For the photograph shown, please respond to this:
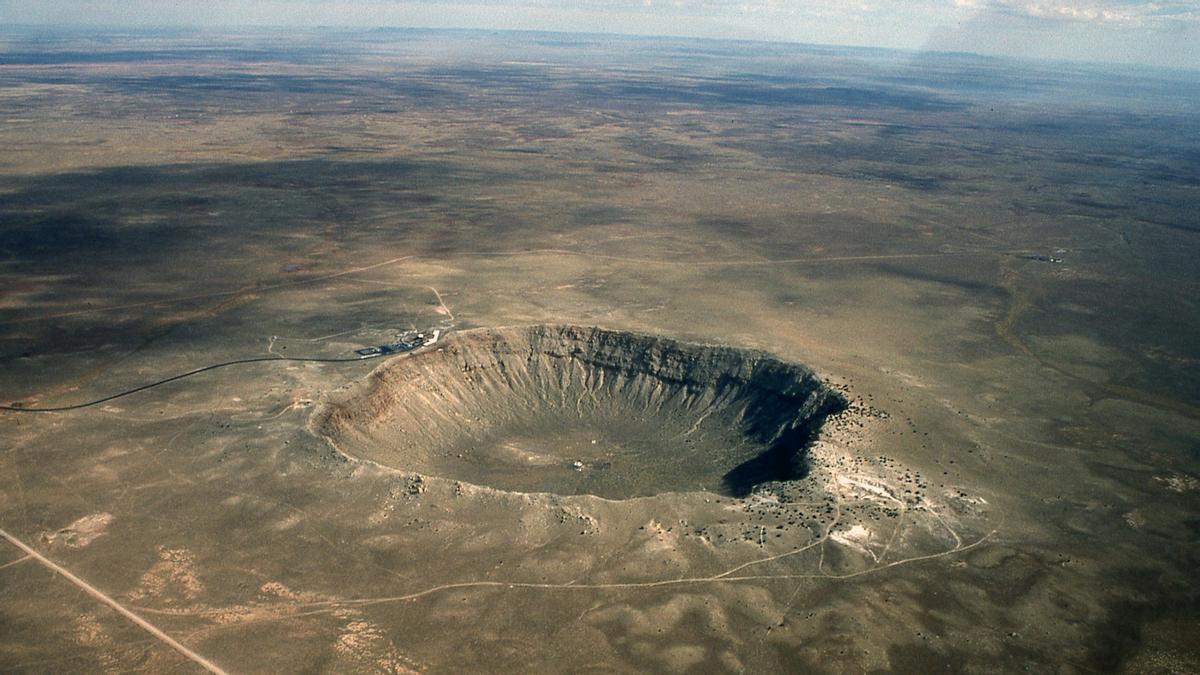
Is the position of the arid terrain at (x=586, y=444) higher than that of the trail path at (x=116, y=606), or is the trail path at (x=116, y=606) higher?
the arid terrain at (x=586, y=444)

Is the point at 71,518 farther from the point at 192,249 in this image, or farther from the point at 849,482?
the point at 192,249

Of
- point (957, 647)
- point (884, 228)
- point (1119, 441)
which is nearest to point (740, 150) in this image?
point (884, 228)

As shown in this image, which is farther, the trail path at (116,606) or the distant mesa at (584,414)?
the distant mesa at (584,414)

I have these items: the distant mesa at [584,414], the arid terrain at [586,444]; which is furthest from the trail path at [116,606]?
the distant mesa at [584,414]

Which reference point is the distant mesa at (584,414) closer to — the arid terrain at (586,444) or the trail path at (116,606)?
the arid terrain at (586,444)

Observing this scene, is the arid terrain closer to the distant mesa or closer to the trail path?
the trail path

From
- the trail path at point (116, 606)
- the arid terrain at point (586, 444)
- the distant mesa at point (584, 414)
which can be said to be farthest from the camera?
the distant mesa at point (584, 414)

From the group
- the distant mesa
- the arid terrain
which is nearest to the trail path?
the arid terrain

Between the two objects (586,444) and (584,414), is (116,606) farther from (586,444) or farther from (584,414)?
(584,414)
